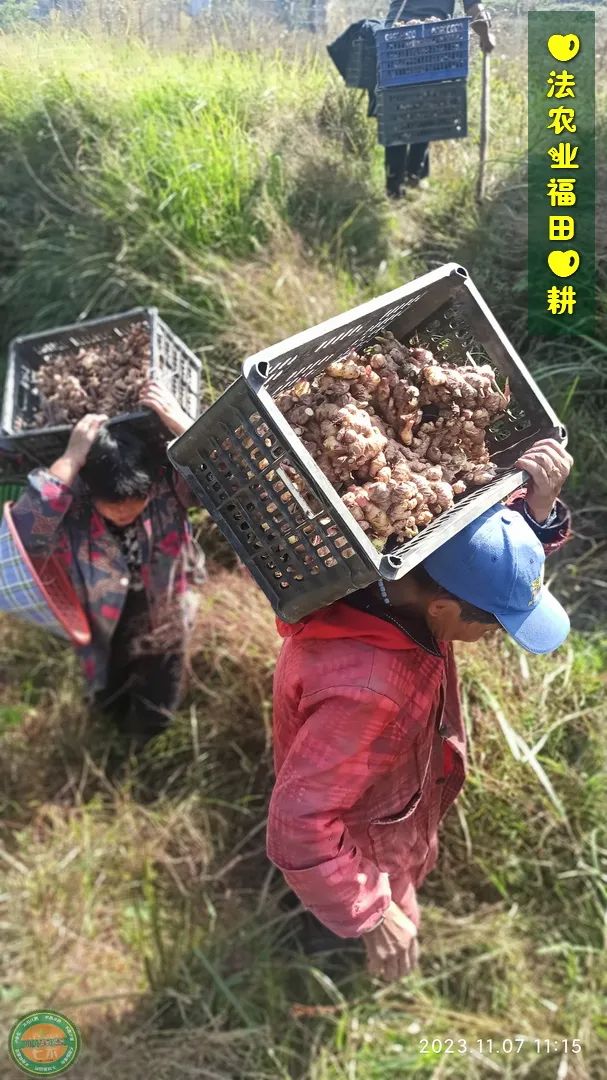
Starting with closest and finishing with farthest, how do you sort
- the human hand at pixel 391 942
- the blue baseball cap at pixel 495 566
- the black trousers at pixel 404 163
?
the blue baseball cap at pixel 495 566 < the human hand at pixel 391 942 < the black trousers at pixel 404 163

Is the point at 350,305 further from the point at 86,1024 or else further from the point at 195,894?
the point at 86,1024

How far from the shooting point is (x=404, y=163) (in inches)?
121

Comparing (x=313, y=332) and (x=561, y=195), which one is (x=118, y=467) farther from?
(x=561, y=195)

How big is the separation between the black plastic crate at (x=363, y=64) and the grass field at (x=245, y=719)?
11cm

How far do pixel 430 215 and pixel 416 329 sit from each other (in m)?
2.08

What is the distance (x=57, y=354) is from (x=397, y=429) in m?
1.39

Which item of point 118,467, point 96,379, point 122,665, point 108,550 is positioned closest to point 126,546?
point 108,550

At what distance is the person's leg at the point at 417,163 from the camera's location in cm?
305

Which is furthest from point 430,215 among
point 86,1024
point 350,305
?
point 86,1024

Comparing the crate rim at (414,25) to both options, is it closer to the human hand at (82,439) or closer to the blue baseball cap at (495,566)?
the human hand at (82,439)

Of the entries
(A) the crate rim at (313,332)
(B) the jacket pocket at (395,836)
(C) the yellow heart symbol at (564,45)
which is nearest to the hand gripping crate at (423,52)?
(C) the yellow heart symbol at (564,45)

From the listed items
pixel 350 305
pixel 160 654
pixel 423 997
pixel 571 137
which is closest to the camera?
pixel 423 997

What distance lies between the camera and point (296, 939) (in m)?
2.20
